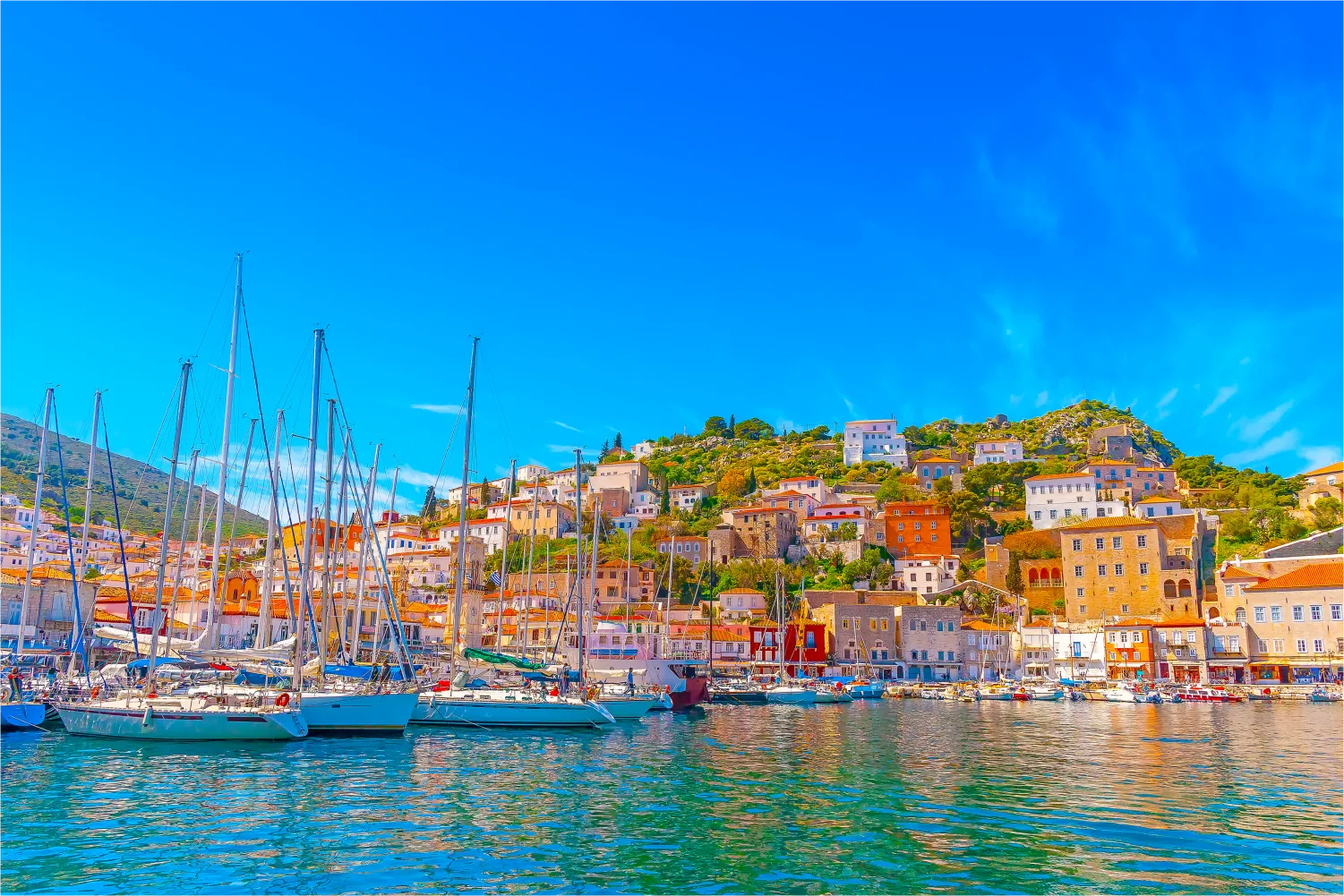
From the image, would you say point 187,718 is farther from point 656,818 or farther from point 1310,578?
point 1310,578

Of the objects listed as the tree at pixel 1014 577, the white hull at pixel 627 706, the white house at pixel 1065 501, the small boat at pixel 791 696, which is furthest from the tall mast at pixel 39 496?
the white house at pixel 1065 501

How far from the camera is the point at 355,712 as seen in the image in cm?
2817

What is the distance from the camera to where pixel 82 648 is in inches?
1425

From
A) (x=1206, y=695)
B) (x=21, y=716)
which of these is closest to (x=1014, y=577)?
(x=1206, y=695)

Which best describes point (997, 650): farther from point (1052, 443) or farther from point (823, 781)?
point (823, 781)

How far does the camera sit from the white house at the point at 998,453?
399 feet

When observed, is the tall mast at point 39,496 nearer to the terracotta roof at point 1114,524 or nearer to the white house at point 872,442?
the terracotta roof at point 1114,524

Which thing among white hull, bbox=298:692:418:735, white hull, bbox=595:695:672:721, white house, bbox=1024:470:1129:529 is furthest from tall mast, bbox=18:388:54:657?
white house, bbox=1024:470:1129:529

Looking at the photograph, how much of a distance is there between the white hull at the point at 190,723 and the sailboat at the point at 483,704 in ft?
20.6

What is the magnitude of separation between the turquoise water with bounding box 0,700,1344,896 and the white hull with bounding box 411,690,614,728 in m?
1.91

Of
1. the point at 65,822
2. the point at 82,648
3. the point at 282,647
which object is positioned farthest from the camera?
the point at 82,648

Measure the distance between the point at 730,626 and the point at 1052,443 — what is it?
233ft

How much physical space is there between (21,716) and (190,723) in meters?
7.76

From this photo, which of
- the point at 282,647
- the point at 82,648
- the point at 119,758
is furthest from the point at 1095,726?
the point at 82,648
